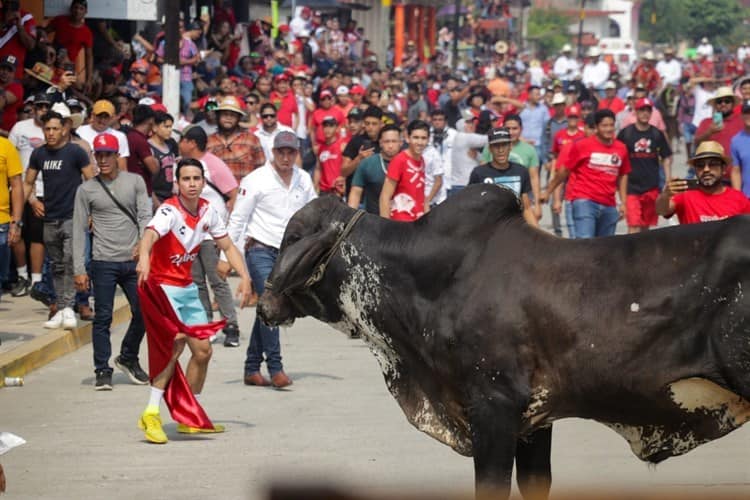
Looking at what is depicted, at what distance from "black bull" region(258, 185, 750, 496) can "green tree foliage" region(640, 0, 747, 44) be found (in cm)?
11442

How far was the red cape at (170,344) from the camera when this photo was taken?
31.7 feet

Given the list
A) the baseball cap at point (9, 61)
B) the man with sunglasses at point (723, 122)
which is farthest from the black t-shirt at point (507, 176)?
the baseball cap at point (9, 61)

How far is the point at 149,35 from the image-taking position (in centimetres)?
2564

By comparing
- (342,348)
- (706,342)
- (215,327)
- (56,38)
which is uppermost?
(56,38)

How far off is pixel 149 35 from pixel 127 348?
1488 centimetres

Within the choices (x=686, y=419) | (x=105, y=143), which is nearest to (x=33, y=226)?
(x=105, y=143)

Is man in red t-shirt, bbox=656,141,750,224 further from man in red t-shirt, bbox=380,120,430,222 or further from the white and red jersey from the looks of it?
the white and red jersey

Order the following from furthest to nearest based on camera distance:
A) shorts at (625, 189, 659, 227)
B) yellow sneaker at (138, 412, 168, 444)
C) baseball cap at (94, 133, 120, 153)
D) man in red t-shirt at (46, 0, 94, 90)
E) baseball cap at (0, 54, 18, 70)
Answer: man in red t-shirt at (46, 0, 94, 90) < baseball cap at (0, 54, 18, 70) < shorts at (625, 189, 659, 227) < baseball cap at (94, 133, 120, 153) < yellow sneaker at (138, 412, 168, 444)

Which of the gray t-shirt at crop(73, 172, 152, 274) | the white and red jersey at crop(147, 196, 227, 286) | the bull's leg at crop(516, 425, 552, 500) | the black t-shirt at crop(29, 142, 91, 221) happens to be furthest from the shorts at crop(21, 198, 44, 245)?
the bull's leg at crop(516, 425, 552, 500)

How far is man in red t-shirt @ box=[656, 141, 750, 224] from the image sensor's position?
34.1ft

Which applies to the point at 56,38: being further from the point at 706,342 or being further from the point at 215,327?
the point at 706,342

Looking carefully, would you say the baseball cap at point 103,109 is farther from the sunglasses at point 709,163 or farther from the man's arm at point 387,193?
the sunglasses at point 709,163

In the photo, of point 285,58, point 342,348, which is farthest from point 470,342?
point 285,58

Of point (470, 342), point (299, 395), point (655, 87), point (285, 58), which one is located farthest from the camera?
point (655, 87)
